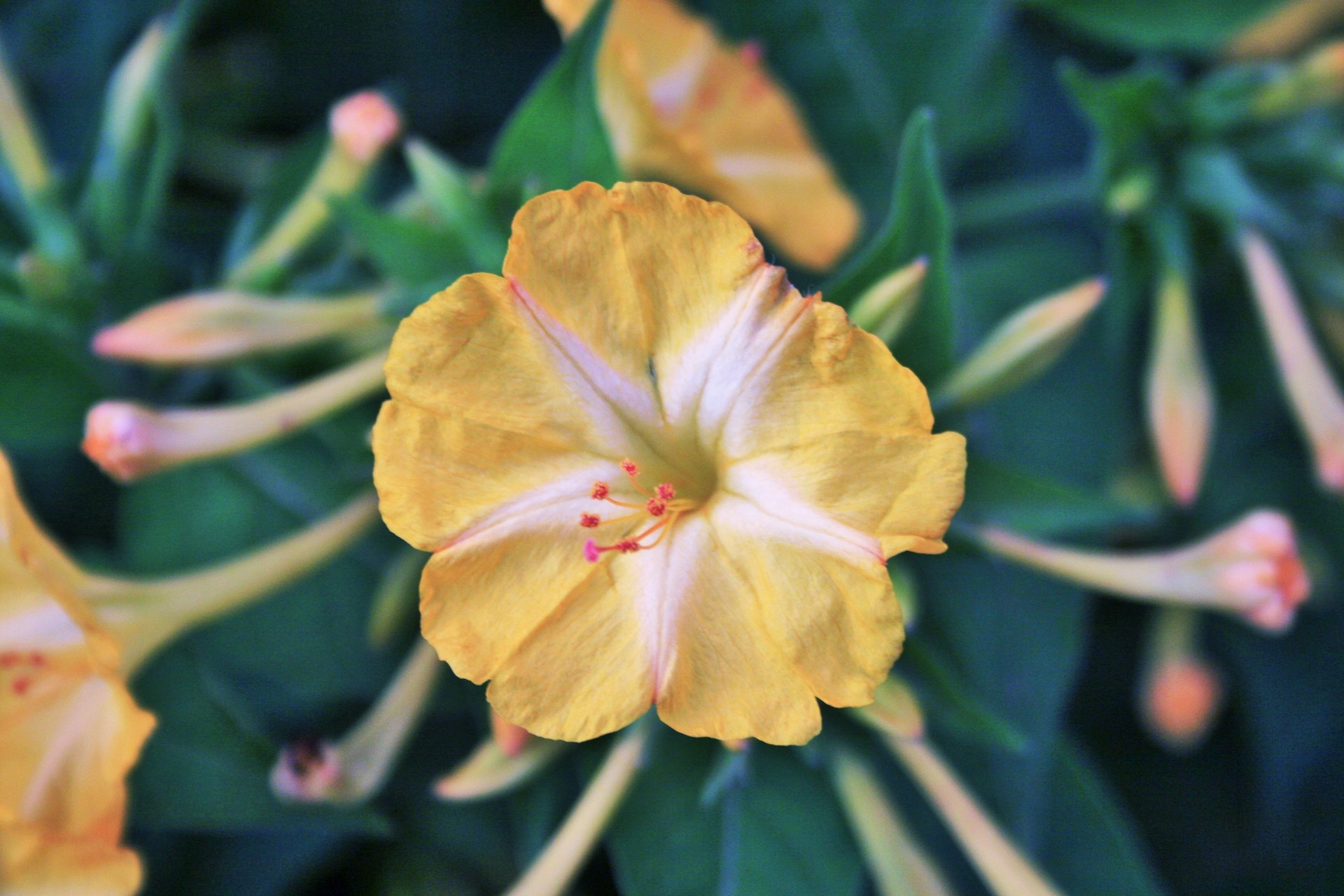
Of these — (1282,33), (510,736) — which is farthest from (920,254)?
(1282,33)

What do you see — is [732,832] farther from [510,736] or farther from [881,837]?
[510,736]

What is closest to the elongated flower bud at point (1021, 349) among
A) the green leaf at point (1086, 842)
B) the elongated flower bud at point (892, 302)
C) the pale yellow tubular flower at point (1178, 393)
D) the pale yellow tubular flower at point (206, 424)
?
the elongated flower bud at point (892, 302)

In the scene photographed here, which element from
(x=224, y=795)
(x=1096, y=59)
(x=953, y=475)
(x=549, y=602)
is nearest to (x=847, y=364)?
(x=953, y=475)

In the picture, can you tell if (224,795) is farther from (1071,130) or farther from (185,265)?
(1071,130)

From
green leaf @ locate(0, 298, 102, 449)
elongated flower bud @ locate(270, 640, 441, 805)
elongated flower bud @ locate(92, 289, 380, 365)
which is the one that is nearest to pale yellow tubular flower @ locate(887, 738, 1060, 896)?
elongated flower bud @ locate(270, 640, 441, 805)

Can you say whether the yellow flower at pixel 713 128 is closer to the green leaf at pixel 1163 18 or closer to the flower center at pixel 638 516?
the flower center at pixel 638 516

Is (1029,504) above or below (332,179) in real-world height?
below
